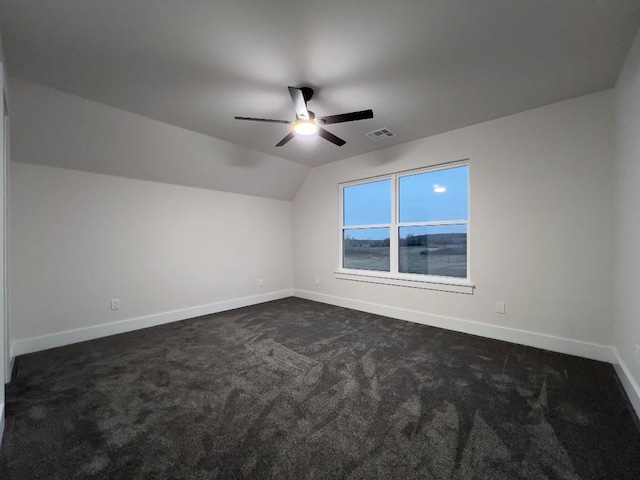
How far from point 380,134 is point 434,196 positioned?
116 centimetres

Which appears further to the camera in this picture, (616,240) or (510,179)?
(510,179)

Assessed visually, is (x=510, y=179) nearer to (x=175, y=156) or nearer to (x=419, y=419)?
(x=419, y=419)

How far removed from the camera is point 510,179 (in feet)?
10.3

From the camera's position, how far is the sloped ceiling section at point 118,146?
2.65 metres

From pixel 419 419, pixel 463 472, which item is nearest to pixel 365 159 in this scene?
pixel 419 419

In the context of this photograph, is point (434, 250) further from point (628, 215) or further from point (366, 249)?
point (628, 215)

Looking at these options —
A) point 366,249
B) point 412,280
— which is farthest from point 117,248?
point 412,280

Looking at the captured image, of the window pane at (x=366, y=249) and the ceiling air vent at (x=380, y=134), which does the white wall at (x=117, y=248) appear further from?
the ceiling air vent at (x=380, y=134)

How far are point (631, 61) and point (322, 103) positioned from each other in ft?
7.98

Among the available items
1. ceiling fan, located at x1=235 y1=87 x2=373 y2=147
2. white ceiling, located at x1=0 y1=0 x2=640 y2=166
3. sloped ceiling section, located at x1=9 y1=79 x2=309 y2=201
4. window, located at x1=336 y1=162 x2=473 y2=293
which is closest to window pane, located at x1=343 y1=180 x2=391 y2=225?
window, located at x1=336 y1=162 x2=473 y2=293

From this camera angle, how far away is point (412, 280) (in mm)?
3928

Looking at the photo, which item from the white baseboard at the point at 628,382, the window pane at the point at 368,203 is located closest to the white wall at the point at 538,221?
the white baseboard at the point at 628,382

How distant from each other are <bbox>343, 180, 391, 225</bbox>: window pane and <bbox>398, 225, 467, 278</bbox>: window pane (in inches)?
19.5

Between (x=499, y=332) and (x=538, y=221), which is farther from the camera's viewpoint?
(x=499, y=332)
